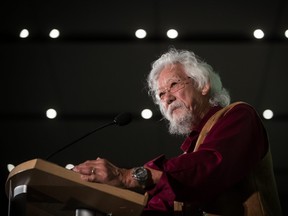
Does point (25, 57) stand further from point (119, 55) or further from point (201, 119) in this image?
point (201, 119)

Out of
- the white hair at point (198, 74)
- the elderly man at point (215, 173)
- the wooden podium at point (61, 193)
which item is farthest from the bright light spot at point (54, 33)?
the wooden podium at point (61, 193)

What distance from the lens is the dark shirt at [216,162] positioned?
144cm

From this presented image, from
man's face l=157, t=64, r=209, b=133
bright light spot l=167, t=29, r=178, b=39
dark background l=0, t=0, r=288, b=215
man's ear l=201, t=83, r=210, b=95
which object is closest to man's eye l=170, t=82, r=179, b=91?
man's face l=157, t=64, r=209, b=133

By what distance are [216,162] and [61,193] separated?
454mm

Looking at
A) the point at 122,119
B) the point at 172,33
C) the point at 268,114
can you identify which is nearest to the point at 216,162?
the point at 122,119

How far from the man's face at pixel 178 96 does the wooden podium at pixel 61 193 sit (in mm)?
885

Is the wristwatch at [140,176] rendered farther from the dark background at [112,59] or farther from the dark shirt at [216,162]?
the dark background at [112,59]

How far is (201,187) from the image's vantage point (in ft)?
4.82

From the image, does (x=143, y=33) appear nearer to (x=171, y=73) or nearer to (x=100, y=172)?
(x=171, y=73)

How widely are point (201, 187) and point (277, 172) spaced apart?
300cm

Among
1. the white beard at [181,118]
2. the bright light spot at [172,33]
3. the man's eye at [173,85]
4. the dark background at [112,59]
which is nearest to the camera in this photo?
the white beard at [181,118]

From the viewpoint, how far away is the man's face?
2264mm

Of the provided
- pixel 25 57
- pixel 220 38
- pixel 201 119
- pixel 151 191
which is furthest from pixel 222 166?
pixel 25 57

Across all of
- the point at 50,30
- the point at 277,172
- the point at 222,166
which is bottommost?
the point at 222,166
